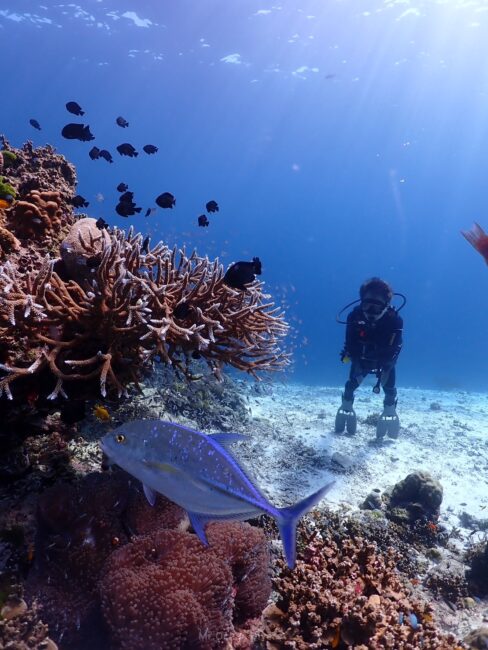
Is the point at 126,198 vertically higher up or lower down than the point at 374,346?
lower down

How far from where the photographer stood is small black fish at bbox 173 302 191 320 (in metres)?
3.79

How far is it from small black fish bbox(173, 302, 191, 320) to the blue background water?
376 centimetres

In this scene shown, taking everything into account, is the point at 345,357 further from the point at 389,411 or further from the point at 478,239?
the point at 478,239

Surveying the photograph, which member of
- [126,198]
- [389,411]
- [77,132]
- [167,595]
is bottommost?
[167,595]

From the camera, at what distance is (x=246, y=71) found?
149ft

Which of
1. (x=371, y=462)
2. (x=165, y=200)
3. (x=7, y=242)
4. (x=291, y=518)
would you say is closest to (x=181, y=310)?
(x=7, y=242)

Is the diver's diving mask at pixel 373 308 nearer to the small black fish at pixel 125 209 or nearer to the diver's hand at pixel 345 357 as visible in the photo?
the diver's hand at pixel 345 357

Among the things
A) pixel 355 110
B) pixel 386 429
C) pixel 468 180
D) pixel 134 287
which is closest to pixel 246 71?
pixel 355 110

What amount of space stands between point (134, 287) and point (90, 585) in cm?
244

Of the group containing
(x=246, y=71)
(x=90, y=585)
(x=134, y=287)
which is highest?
(x=246, y=71)

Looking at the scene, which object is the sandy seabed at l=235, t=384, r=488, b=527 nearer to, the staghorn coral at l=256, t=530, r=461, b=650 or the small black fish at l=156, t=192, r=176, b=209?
the staghorn coral at l=256, t=530, r=461, b=650

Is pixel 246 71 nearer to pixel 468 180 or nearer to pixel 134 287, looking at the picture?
pixel 134 287

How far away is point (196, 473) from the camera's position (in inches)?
78.5

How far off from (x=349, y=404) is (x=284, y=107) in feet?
191
